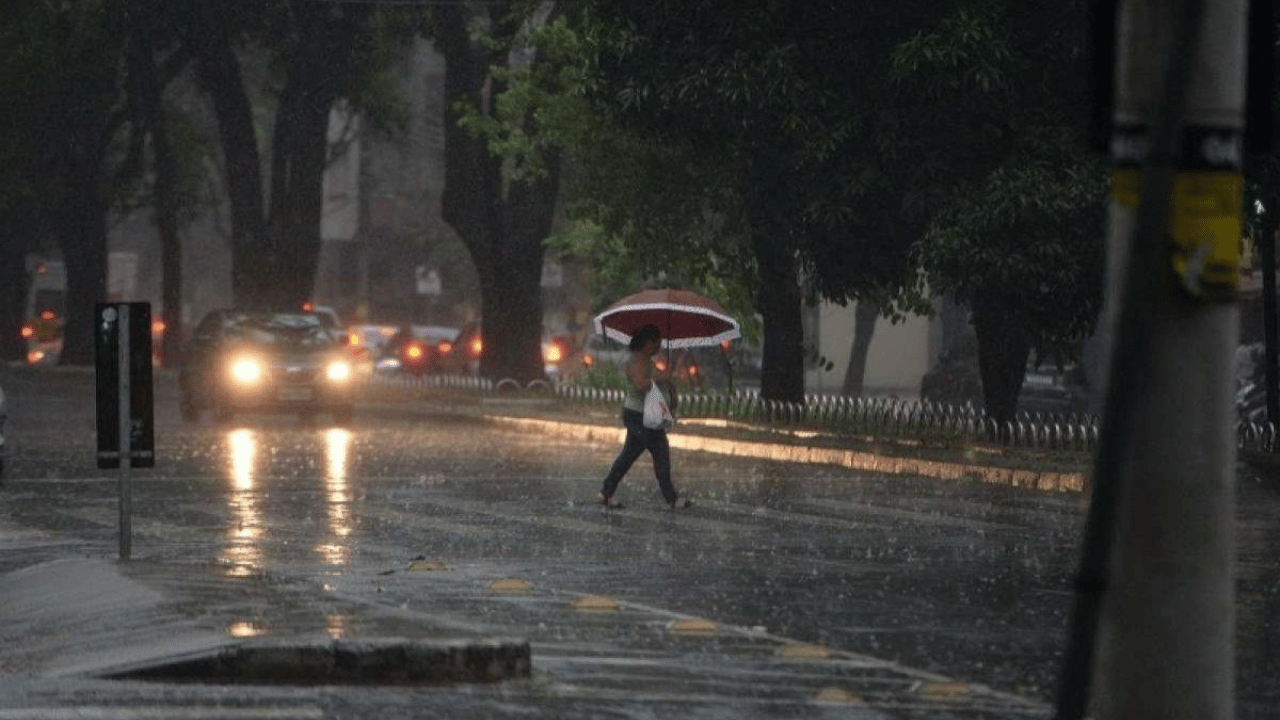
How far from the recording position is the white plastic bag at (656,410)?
22.9 m

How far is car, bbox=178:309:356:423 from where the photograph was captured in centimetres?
4038

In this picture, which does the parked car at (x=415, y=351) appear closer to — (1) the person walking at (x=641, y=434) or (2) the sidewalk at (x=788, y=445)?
(2) the sidewalk at (x=788, y=445)

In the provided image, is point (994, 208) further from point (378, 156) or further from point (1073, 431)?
point (378, 156)

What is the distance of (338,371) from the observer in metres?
40.9

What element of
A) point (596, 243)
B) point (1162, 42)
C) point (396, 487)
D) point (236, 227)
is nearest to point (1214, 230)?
point (1162, 42)

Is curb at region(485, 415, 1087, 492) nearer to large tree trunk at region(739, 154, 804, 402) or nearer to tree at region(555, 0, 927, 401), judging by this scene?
tree at region(555, 0, 927, 401)

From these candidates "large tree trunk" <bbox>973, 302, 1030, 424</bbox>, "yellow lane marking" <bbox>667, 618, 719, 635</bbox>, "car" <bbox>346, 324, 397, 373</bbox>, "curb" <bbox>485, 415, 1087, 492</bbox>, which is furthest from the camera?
"car" <bbox>346, 324, 397, 373</bbox>

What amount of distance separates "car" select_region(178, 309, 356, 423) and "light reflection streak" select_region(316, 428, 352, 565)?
10.1 feet

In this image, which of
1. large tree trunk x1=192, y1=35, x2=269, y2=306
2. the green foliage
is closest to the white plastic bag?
the green foliage

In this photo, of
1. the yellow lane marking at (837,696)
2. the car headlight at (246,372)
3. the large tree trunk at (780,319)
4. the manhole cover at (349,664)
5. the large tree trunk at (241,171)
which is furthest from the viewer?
the large tree trunk at (241,171)

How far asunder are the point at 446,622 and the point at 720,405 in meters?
25.6

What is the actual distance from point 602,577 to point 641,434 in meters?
6.37

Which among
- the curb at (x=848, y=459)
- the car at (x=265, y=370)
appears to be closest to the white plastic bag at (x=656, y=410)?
the curb at (x=848, y=459)

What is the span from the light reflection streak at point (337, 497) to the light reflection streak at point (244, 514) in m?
0.49
